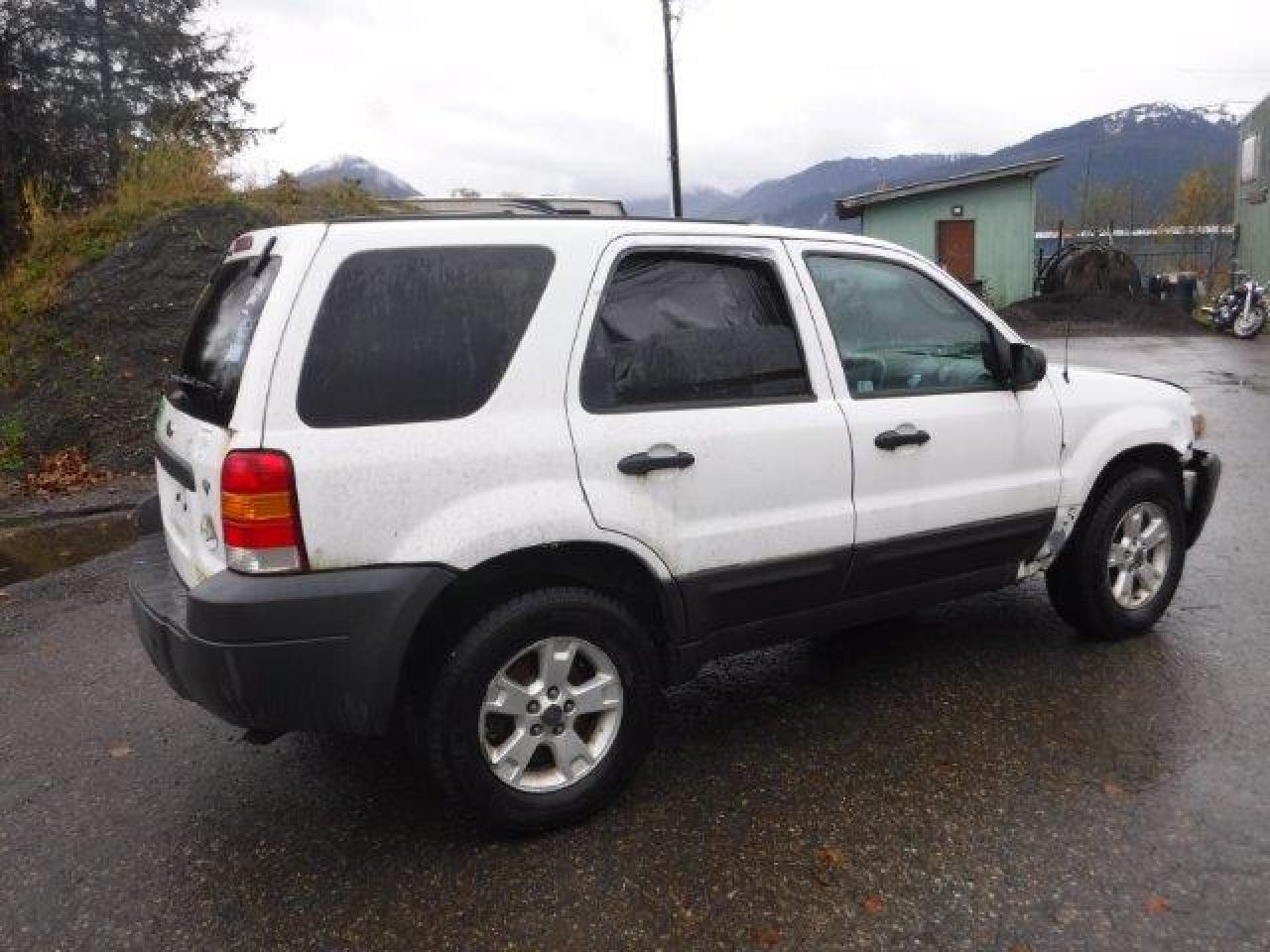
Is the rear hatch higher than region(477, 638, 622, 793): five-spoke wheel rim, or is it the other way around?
the rear hatch

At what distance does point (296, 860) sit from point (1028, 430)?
304cm

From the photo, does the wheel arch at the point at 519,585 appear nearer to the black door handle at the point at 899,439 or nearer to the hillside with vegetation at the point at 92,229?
the black door handle at the point at 899,439

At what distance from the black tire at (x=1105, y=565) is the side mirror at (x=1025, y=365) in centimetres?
74

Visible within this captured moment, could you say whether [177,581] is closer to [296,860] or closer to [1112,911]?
[296,860]

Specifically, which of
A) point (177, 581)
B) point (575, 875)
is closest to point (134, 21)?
point (177, 581)

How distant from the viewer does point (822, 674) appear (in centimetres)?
Result: 410

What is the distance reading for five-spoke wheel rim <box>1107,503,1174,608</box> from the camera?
417cm

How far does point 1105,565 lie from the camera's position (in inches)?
162

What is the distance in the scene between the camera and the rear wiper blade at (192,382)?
9.34ft

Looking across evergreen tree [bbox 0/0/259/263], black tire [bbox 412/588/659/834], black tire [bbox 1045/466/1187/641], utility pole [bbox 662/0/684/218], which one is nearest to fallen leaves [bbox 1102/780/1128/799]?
black tire [bbox 1045/466/1187/641]

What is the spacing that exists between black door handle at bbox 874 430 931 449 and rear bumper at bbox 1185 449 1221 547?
173 centimetres

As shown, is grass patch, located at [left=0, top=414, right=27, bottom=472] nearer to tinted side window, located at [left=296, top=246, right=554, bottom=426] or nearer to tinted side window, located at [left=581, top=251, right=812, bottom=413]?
tinted side window, located at [left=296, top=246, right=554, bottom=426]

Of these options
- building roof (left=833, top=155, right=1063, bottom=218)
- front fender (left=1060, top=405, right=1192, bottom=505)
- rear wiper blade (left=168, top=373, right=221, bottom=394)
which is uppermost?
building roof (left=833, top=155, right=1063, bottom=218)

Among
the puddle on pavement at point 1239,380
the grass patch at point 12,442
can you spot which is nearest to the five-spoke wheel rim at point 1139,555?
the grass patch at point 12,442
